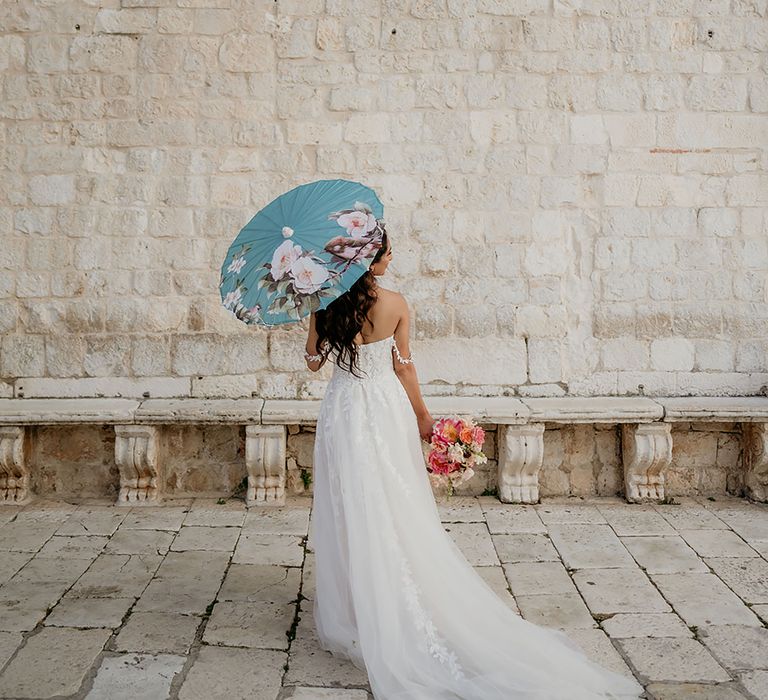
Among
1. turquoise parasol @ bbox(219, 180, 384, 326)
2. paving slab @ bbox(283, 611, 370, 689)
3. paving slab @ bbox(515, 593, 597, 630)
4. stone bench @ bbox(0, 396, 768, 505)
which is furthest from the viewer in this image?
stone bench @ bbox(0, 396, 768, 505)

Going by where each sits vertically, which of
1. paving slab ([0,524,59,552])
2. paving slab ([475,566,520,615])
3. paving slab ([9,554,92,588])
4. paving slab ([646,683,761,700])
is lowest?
paving slab ([475,566,520,615])

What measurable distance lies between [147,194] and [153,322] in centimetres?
84

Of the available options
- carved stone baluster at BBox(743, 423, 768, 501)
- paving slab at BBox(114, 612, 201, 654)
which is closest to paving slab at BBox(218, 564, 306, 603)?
paving slab at BBox(114, 612, 201, 654)

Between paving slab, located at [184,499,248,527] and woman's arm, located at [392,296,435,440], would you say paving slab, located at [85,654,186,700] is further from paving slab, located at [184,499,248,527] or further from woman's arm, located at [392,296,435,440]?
paving slab, located at [184,499,248,527]

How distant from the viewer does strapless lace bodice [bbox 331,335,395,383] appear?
3.19 m

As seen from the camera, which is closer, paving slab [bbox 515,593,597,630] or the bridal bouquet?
the bridal bouquet

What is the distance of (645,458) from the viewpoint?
17.3ft

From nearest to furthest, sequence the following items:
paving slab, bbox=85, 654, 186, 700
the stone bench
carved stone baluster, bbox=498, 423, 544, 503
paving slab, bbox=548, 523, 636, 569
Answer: paving slab, bbox=85, 654, 186, 700
paving slab, bbox=548, 523, 636, 569
the stone bench
carved stone baluster, bbox=498, 423, 544, 503

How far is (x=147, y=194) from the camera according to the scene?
5.36m

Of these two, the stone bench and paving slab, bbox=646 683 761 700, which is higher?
the stone bench

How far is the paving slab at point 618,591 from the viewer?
3715mm

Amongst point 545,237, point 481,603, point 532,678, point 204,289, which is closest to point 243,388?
point 204,289

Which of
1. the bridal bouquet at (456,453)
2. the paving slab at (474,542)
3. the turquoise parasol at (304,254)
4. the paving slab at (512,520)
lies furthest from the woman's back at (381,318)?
the paving slab at (512,520)

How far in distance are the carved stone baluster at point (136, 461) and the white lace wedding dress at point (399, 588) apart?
7.41ft
